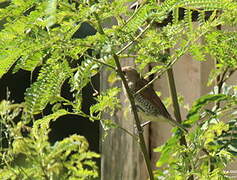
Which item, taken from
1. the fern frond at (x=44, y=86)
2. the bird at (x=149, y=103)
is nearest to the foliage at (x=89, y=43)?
the fern frond at (x=44, y=86)

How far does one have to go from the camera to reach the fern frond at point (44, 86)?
1.21 m

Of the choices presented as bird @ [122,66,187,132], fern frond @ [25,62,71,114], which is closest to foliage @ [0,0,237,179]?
fern frond @ [25,62,71,114]

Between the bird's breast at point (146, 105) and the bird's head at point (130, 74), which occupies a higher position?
the bird's head at point (130, 74)

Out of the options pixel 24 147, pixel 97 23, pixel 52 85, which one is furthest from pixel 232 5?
pixel 24 147

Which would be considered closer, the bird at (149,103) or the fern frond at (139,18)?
the fern frond at (139,18)

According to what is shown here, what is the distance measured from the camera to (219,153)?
1535mm

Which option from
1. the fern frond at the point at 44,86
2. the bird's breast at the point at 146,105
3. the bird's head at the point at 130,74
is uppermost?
the fern frond at the point at 44,86

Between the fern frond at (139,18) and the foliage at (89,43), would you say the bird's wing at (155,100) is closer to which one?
the foliage at (89,43)

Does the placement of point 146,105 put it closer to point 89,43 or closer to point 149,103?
point 149,103

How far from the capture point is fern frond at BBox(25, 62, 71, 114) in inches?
47.7

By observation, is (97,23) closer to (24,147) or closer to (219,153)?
(219,153)

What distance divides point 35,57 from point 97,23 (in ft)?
0.52

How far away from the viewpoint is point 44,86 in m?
1.22

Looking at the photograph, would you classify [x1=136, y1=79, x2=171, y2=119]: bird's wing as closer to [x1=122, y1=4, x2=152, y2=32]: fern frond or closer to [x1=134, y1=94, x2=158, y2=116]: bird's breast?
[x1=134, y1=94, x2=158, y2=116]: bird's breast
